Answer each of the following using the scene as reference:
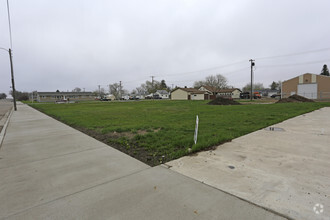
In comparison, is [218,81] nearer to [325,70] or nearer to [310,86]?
[310,86]

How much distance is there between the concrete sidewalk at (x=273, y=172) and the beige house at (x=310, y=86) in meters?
42.7

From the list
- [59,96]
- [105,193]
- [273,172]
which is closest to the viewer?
[105,193]

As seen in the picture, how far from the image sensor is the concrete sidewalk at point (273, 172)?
7.71ft

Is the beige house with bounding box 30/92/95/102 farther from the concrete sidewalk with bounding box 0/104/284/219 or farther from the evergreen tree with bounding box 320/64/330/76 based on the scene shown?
the evergreen tree with bounding box 320/64/330/76

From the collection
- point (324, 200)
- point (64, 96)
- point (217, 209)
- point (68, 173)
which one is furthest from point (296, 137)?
point (64, 96)

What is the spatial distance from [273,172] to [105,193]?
3.11 m

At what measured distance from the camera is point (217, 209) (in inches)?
88.6

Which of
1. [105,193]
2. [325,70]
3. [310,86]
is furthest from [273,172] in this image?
[325,70]

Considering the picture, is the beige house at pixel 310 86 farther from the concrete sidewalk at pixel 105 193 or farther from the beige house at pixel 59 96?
the beige house at pixel 59 96

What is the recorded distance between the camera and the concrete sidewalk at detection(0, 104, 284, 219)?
2.22 m

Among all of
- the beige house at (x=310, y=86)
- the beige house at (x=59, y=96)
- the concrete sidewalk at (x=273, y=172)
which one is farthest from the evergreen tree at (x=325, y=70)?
the beige house at (x=59, y=96)

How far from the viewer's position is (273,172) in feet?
10.6

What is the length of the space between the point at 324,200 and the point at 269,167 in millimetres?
1117

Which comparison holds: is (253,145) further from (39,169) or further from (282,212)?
(39,169)
